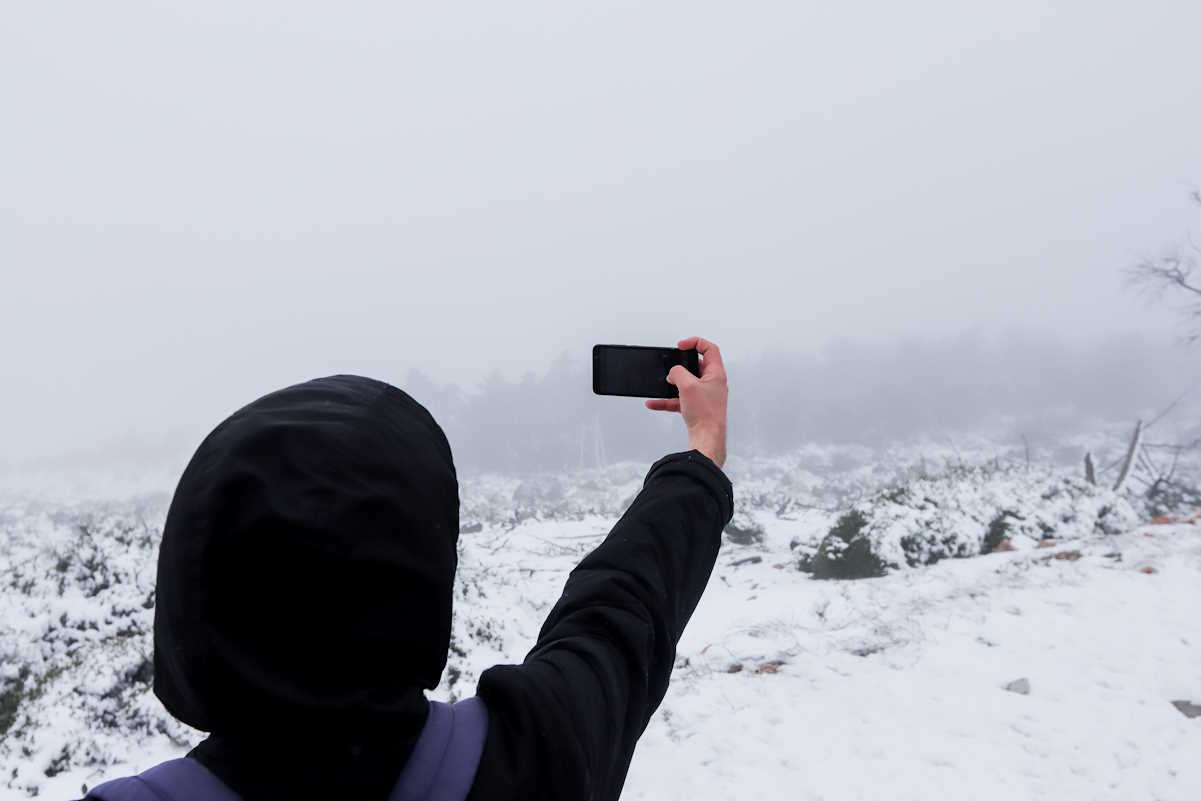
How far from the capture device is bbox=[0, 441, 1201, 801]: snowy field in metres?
4.24

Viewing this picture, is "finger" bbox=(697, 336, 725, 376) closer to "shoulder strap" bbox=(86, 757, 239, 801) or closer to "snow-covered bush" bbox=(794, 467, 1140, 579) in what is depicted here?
"shoulder strap" bbox=(86, 757, 239, 801)

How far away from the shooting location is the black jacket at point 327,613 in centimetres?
74

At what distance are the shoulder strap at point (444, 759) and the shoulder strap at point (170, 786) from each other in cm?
19

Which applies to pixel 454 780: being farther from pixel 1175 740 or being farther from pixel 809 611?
pixel 809 611

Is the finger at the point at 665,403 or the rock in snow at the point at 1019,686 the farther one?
the rock in snow at the point at 1019,686

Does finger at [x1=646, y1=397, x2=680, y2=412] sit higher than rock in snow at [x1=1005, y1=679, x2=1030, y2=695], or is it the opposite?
finger at [x1=646, y1=397, x2=680, y2=412]

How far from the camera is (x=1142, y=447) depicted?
15.9m

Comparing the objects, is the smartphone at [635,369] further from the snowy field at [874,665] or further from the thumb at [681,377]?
the snowy field at [874,665]

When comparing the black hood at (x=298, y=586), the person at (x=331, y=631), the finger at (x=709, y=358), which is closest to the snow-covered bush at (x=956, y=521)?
the finger at (x=709, y=358)

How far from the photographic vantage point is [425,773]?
0.81 metres

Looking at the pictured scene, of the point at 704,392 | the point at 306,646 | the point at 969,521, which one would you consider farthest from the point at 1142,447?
the point at 306,646

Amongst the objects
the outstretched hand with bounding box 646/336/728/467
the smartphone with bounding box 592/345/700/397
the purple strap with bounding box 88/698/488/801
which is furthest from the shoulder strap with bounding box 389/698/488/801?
the smartphone with bounding box 592/345/700/397

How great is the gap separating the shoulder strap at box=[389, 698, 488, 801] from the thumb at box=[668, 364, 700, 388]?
1.04 metres

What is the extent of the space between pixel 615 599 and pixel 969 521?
11.0 meters
